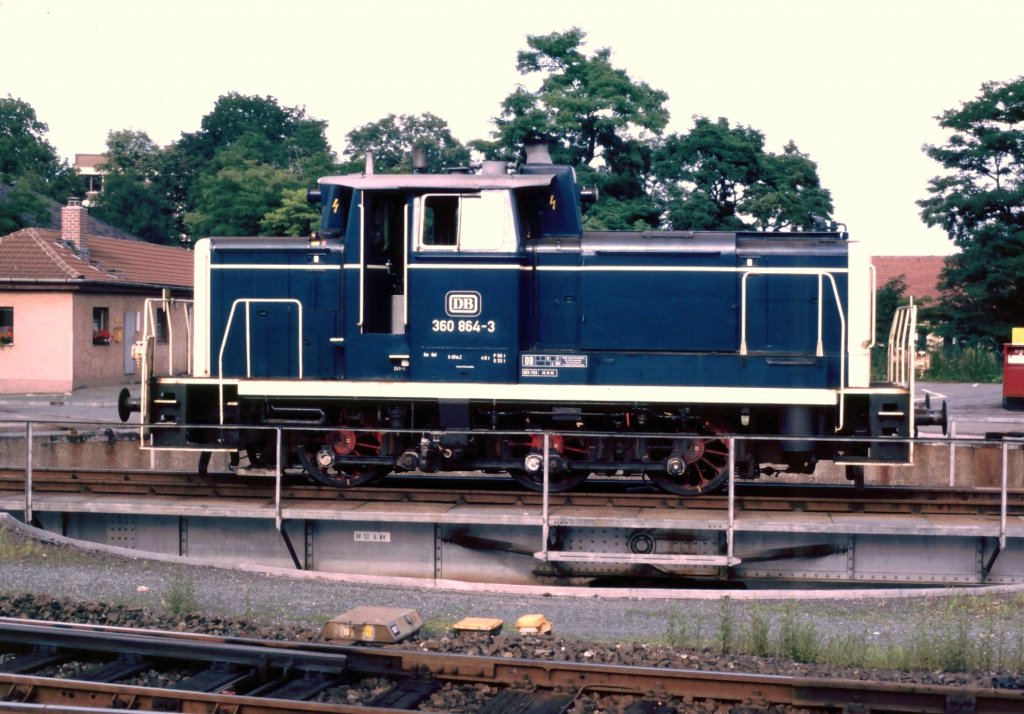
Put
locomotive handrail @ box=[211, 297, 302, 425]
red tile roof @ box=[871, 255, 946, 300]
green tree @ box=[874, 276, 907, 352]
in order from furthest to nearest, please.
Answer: red tile roof @ box=[871, 255, 946, 300] → green tree @ box=[874, 276, 907, 352] → locomotive handrail @ box=[211, 297, 302, 425]

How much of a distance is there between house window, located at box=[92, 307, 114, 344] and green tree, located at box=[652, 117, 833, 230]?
17.6m

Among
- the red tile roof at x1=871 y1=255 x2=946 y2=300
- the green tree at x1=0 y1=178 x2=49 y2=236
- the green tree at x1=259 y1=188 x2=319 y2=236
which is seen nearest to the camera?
the green tree at x1=259 y1=188 x2=319 y2=236

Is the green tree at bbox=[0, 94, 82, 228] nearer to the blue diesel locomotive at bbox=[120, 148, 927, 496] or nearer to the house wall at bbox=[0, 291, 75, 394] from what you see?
the house wall at bbox=[0, 291, 75, 394]

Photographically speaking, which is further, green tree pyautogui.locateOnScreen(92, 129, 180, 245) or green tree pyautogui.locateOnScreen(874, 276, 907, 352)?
green tree pyautogui.locateOnScreen(92, 129, 180, 245)

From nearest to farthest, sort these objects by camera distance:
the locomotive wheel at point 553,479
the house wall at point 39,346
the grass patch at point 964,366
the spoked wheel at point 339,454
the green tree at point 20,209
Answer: the locomotive wheel at point 553,479 → the spoked wheel at point 339,454 → the house wall at point 39,346 → the grass patch at point 964,366 → the green tree at point 20,209

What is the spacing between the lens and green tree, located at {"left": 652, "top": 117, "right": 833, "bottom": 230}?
36375 millimetres

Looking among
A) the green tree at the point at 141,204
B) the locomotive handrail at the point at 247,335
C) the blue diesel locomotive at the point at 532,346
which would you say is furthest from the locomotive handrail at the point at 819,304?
the green tree at the point at 141,204

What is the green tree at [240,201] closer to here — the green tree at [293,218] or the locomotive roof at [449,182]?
the green tree at [293,218]

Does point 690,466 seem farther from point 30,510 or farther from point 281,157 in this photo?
point 281,157

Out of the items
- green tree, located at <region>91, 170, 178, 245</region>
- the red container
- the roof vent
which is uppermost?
green tree, located at <region>91, 170, 178, 245</region>

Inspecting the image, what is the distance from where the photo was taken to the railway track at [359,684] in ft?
22.2

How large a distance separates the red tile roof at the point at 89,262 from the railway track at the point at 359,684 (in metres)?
26.8

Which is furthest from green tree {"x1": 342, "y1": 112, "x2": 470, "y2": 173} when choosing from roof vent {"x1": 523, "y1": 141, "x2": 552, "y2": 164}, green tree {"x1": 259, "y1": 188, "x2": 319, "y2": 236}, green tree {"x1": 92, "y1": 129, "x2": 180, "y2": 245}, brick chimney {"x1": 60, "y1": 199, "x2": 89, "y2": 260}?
roof vent {"x1": 523, "y1": 141, "x2": 552, "y2": 164}

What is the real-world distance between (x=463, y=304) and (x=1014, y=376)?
1977cm
